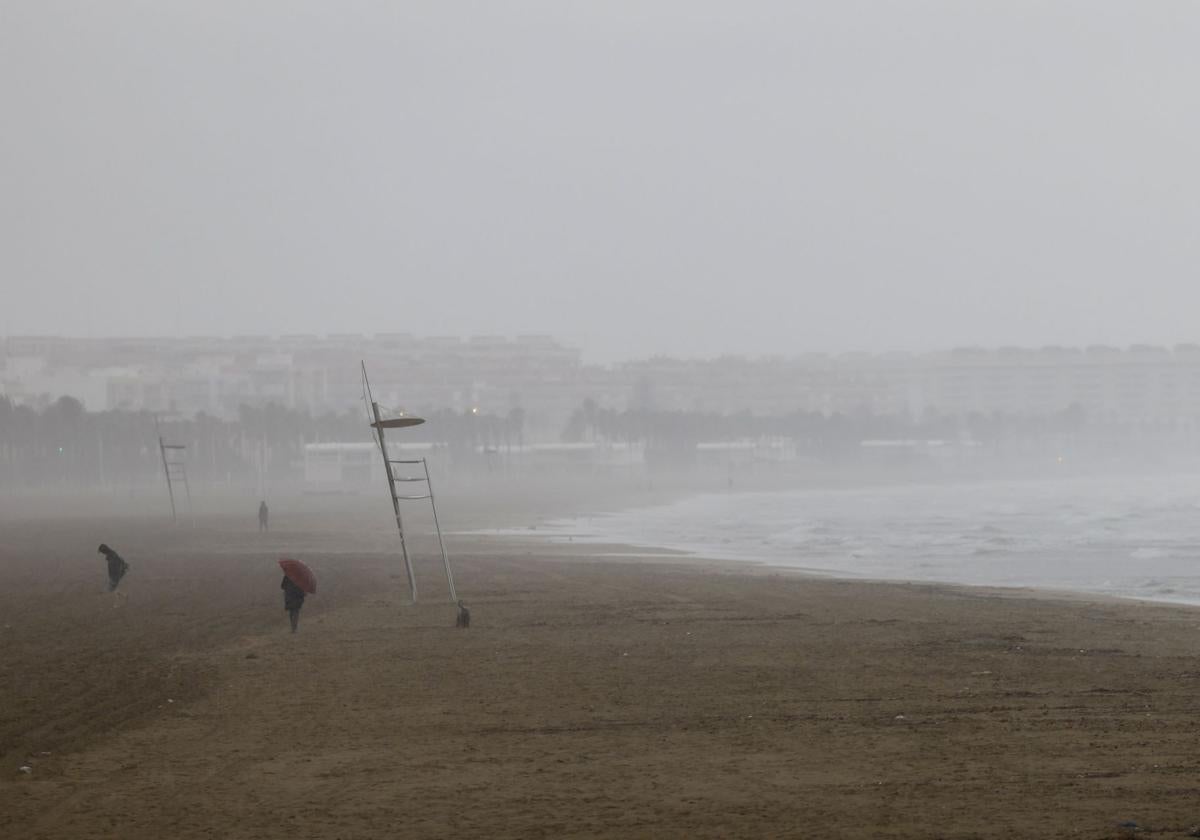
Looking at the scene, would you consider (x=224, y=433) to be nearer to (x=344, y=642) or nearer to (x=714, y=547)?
(x=714, y=547)

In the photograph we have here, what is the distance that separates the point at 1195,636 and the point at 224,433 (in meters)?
116

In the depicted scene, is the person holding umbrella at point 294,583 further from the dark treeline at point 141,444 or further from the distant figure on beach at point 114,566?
the dark treeline at point 141,444

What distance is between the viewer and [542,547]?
4072 cm

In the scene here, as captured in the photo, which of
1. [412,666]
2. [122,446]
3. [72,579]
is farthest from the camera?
[122,446]

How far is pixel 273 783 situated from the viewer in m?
10.3

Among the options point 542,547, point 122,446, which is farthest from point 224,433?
point 542,547

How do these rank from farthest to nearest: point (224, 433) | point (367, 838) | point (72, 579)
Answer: point (224, 433), point (72, 579), point (367, 838)

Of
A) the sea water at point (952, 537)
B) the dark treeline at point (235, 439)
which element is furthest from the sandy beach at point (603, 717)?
the dark treeline at point (235, 439)

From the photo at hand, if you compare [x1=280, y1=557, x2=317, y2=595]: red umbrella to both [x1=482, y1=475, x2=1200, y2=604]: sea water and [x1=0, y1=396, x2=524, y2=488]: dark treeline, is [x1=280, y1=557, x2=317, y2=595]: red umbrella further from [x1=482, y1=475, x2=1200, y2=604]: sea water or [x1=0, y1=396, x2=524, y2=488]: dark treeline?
[x1=0, y1=396, x2=524, y2=488]: dark treeline

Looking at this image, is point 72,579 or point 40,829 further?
point 72,579

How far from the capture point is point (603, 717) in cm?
1262

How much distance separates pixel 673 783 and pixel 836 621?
9.80 m

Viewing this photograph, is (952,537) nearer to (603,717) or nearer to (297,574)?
(297,574)

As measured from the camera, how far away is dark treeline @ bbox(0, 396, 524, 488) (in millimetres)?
108812
